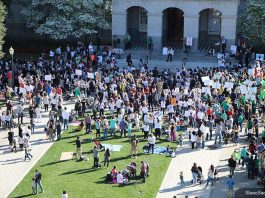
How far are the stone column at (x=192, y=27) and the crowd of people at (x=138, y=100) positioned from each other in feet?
20.2

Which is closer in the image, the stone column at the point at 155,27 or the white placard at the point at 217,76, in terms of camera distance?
the white placard at the point at 217,76

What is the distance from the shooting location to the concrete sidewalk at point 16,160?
89.4 ft

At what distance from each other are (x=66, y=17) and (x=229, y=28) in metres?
14.3

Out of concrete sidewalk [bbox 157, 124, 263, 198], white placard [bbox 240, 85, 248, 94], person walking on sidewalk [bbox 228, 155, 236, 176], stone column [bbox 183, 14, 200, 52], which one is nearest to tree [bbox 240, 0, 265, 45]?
stone column [bbox 183, 14, 200, 52]

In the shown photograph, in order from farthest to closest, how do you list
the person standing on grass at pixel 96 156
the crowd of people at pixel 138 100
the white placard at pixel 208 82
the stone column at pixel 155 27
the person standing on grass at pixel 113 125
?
the stone column at pixel 155 27, the white placard at pixel 208 82, the person standing on grass at pixel 113 125, the crowd of people at pixel 138 100, the person standing on grass at pixel 96 156

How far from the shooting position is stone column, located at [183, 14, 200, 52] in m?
48.4

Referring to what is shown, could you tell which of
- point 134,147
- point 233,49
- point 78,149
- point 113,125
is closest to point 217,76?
point 233,49

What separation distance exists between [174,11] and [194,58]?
7959 mm

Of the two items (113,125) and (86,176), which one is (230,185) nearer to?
(86,176)

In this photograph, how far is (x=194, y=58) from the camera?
1891 inches

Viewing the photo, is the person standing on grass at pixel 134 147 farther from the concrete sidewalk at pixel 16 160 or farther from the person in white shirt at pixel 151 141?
the concrete sidewalk at pixel 16 160

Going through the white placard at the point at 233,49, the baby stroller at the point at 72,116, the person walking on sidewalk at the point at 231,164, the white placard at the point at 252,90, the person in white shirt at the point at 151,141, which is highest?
the white placard at the point at 233,49

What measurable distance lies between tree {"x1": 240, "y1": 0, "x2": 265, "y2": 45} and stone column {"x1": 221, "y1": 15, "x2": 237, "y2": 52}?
841 millimetres

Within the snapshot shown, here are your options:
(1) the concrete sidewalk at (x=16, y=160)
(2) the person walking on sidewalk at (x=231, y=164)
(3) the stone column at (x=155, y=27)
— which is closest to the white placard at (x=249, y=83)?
(2) the person walking on sidewalk at (x=231, y=164)
